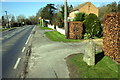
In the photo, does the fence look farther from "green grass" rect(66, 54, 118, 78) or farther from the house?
the house

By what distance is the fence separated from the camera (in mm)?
6637

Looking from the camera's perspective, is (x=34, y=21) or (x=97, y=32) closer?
(x=97, y=32)

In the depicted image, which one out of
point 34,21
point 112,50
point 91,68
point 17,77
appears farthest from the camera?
point 34,21

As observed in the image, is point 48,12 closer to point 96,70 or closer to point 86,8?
point 86,8

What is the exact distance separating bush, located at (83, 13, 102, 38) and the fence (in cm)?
809

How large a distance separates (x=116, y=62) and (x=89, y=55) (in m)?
1.50

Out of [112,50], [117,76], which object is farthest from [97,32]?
[117,76]

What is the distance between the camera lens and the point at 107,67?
6320 mm

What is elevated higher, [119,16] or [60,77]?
[119,16]

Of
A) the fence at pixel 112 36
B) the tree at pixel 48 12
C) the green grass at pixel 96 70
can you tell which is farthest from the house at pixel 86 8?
the green grass at pixel 96 70

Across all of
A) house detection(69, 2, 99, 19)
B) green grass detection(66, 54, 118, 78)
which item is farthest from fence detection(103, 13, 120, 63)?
house detection(69, 2, 99, 19)

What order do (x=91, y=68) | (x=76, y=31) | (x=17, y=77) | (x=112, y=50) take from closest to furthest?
(x=17, y=77), (x=91, y=68), (x=112, y=50), (x=76, y=31)

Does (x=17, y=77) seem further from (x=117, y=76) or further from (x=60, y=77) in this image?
(x=117, y=76)

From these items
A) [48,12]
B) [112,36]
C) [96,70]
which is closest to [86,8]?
[48,12]
